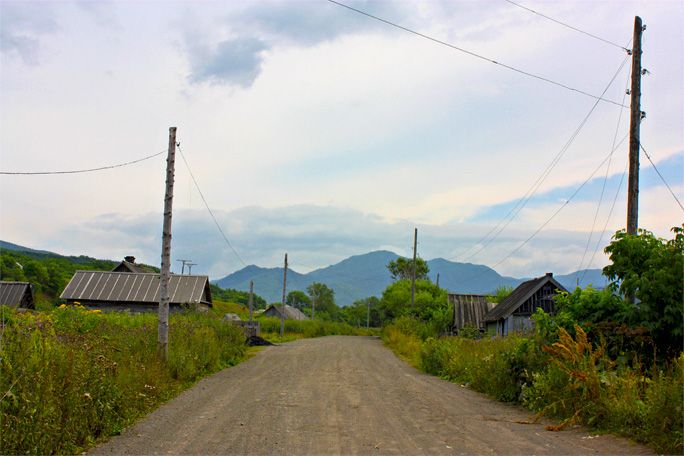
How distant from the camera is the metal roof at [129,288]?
117ft

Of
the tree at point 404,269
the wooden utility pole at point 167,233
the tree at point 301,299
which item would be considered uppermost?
the tree at point 404,269

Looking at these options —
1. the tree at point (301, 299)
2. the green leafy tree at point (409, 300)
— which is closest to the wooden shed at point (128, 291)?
the green leafy tree at point (409, 300)

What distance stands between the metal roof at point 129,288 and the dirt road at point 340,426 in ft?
77.1

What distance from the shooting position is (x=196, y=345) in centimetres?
1730

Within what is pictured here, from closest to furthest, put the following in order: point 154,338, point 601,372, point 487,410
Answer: point 601,372
point 487,410
point 154,338

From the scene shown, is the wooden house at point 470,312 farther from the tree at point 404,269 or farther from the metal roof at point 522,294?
the tree at point 404,269

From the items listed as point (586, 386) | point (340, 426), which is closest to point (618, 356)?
point (586, 386)

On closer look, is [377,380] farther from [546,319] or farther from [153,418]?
[153,418]

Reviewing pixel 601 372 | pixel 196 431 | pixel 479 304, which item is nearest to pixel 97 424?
pixel 196 431

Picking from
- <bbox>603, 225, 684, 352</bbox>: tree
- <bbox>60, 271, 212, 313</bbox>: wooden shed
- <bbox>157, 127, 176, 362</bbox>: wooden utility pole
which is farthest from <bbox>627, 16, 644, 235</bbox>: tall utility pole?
<bbox>60, 271, 212, 313</bbox>: wooden shed

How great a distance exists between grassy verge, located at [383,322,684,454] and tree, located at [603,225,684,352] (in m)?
0.71

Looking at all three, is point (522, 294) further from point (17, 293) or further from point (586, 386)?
point (17, 293)

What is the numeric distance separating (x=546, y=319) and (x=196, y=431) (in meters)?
7.99

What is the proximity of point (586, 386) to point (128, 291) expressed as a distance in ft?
108
